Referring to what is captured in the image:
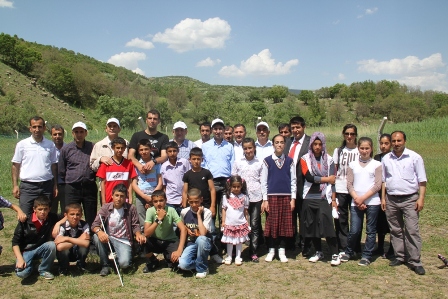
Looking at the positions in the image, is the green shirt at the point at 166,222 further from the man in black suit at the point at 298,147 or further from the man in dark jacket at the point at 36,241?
the man in black suit at the point at 298,147

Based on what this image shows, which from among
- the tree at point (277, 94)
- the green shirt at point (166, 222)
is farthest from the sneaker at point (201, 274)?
the tree at point (277, 94)

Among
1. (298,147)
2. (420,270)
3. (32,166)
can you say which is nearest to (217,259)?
(298,147)

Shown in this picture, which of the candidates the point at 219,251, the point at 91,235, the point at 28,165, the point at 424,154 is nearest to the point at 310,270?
the point at 219,251

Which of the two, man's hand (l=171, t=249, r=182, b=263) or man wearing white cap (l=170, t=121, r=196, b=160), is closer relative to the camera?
man's hand (l=171, t=249, r=182, b=263)

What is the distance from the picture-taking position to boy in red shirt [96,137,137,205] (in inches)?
179

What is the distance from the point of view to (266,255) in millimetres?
4922

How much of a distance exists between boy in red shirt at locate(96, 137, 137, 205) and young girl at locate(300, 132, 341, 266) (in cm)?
224

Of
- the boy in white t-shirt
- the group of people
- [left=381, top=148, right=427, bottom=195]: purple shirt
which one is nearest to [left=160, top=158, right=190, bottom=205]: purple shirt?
the group of people

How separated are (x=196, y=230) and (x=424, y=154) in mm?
12239

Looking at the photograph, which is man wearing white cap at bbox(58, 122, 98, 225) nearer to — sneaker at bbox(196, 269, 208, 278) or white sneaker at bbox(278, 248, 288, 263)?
sneaker at bbox(196, 269, 208, 278)

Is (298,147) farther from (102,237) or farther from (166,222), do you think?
(102,237)

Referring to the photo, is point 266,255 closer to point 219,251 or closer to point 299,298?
point 219,251

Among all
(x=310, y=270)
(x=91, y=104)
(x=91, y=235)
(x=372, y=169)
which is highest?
(x=91, y=104)

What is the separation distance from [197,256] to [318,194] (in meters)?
1.70
